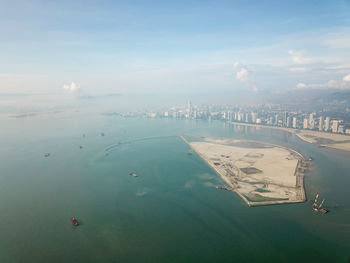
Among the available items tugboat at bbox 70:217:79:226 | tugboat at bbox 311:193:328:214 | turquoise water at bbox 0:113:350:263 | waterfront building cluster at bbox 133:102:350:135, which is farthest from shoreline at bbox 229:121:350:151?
tugboat at bbox 70:217:79:226

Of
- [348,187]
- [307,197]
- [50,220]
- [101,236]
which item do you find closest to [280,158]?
[348,187]

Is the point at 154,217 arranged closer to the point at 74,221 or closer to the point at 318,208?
the point at 74,221

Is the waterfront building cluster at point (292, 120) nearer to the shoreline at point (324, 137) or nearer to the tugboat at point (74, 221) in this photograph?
the shoreline at point (324, 137)

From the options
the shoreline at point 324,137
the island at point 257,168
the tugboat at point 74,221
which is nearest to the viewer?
the tugboat at point 74,221

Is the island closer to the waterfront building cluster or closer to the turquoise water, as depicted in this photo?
the turquoise water

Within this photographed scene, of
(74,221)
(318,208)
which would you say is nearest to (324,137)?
(318,208)

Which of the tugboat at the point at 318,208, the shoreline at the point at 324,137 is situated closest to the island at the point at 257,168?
the tugboat at the point at 318,208
